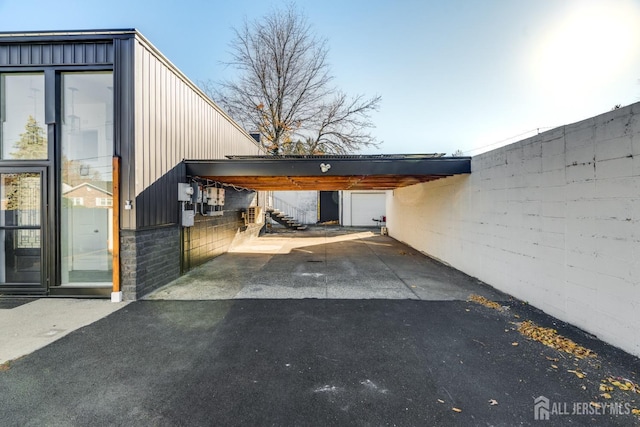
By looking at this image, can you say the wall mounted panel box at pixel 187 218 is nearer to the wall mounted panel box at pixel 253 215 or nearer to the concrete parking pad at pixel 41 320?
the concrete parking pad at pixel 41 320

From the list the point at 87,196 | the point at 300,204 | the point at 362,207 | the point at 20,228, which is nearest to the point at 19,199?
the point at 20,228

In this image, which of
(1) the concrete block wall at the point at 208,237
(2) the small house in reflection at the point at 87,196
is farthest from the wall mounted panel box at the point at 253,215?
(2) the small house in reflection at the point at 87,196

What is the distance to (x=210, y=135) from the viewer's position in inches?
299

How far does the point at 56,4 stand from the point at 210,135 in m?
3.79

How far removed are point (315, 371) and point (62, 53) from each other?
21.4ft

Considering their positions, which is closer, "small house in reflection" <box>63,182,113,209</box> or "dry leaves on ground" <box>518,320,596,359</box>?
"dry leaves on ground" <box>518,320,596,359</box>

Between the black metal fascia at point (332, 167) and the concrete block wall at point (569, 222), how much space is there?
61 centimetres

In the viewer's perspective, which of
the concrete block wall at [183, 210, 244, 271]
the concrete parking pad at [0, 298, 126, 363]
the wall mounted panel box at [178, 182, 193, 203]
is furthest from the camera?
the concrete block wall at [183, 210, 244, 271]

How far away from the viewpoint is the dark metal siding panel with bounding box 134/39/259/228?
14.9ft

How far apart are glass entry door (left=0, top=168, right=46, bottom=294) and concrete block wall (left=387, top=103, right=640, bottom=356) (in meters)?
8.32

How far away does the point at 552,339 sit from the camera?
3.15 metres

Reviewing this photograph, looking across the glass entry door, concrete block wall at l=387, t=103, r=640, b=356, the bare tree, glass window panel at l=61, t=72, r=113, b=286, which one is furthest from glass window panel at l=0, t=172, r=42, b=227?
the bare tree

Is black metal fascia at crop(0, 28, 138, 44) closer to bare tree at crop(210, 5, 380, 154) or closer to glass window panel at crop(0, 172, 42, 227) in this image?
glass window panel at crop(0, 172, 42, 227)

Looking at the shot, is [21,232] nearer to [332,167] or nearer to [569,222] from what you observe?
[332,167]
